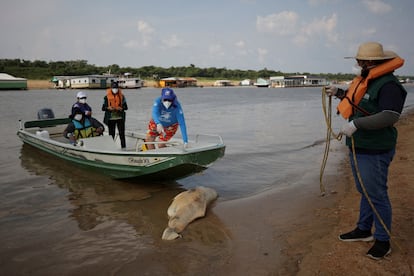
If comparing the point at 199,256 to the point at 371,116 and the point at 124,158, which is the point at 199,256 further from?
the point at 124,158

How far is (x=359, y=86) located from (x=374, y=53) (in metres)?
0.35

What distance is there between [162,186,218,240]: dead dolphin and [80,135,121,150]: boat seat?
3.63 metres

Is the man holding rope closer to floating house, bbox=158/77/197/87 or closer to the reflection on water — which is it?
the reflection on water

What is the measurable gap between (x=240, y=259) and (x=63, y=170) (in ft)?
23.7

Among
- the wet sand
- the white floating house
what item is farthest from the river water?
the white floating house

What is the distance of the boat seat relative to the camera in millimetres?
8547

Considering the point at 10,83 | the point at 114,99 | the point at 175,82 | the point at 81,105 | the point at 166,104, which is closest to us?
the point at 166,104

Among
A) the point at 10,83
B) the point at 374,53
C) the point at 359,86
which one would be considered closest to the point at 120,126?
the point at 359,86

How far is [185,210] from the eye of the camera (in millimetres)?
5680

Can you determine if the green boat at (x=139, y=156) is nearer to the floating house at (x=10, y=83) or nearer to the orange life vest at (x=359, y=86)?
the orange life vest at (x=359, y=86)

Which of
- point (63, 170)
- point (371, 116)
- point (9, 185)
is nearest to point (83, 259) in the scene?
point (371, 116)

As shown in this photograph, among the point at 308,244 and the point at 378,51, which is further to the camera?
the point at 308,244

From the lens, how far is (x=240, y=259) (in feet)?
13.9

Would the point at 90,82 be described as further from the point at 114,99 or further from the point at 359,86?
the point at 359,86
